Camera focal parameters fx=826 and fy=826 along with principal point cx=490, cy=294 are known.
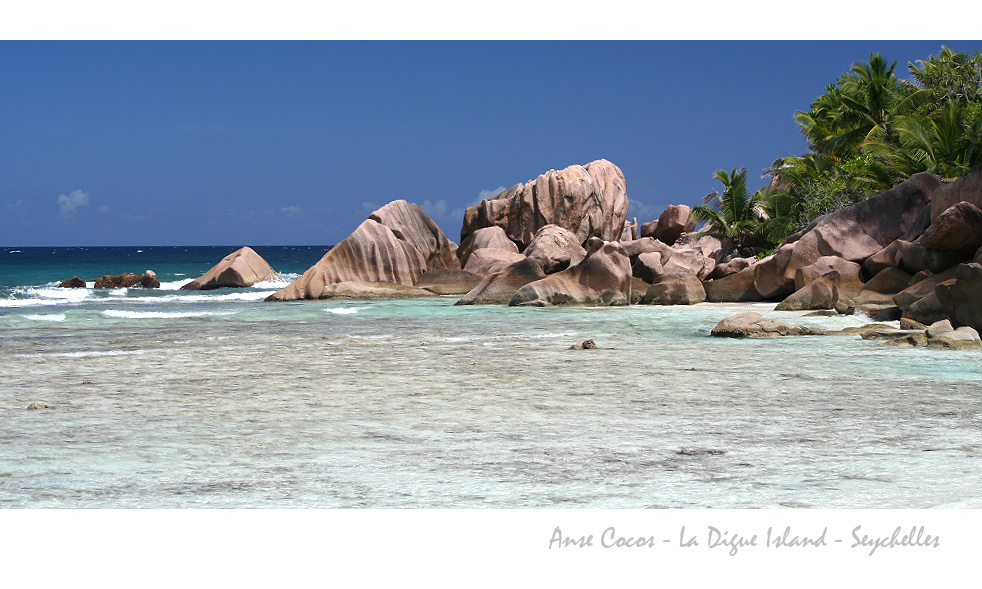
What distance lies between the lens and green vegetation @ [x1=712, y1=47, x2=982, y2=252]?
71.1ft

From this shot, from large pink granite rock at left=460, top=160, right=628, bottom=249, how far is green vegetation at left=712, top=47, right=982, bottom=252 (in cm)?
492

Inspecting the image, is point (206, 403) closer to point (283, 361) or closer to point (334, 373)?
point (334, 373)

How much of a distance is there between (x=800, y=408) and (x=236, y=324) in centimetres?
1320

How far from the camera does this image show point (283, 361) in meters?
10.5

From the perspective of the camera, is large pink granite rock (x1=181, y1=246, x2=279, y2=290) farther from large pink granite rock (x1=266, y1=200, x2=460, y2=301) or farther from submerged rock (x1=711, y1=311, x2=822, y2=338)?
submerged rock (x1=711, y1=311, x2=822, y2=338)

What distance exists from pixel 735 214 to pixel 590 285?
46.5 ft

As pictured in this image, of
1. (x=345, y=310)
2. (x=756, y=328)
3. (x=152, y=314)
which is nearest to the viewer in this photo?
(x=756, y=328)

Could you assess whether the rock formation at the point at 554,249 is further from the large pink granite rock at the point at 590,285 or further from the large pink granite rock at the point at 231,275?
the large pink granite rock at the point at 231,275

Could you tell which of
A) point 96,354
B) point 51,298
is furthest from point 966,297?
point 51,298

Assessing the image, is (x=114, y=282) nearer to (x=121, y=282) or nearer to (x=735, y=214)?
(x=121, y=282)

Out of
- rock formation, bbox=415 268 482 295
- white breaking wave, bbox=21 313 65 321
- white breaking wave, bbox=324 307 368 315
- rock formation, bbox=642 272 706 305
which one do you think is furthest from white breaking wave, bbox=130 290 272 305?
rock formation, bbox=642 272 706 305

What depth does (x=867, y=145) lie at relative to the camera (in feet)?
81.4

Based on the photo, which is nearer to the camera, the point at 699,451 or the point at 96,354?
the point at 699,451

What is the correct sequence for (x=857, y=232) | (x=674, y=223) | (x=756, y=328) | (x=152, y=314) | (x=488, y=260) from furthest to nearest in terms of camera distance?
(x=674, y=223)
(x=488, y=260)
(x=152, y=314)
(x=857, y=232)
(x=756, y=328)
